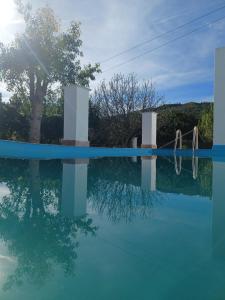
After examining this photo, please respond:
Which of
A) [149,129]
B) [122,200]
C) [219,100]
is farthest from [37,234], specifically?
[149,129]

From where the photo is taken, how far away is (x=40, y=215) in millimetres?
1739

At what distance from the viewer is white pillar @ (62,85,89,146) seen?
7.18 metres

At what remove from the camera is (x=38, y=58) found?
10.1m

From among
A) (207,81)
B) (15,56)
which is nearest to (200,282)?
(15,56)

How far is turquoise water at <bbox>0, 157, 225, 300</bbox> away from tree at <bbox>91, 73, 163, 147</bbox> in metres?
11.8

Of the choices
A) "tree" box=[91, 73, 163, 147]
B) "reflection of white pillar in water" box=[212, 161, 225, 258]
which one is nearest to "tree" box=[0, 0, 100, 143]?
"tree" box=[91, 73, 163, 147]

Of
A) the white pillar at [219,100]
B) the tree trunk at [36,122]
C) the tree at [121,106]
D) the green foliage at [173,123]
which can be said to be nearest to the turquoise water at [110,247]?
the white pillar at [219,100]

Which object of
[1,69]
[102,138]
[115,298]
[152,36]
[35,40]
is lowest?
[115,298]

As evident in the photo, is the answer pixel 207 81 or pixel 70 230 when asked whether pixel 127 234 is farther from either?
pixel 207 81

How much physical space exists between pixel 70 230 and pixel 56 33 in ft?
35.0

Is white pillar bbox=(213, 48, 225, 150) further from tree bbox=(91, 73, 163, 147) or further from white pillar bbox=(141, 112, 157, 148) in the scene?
tree bbox=(91, 73, 163, 147)

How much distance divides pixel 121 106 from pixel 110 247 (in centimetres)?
1352

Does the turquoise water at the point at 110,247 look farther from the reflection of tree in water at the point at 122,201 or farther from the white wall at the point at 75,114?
the white wall at the point at 75,114

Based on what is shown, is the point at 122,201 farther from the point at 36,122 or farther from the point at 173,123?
the point at 173,123
